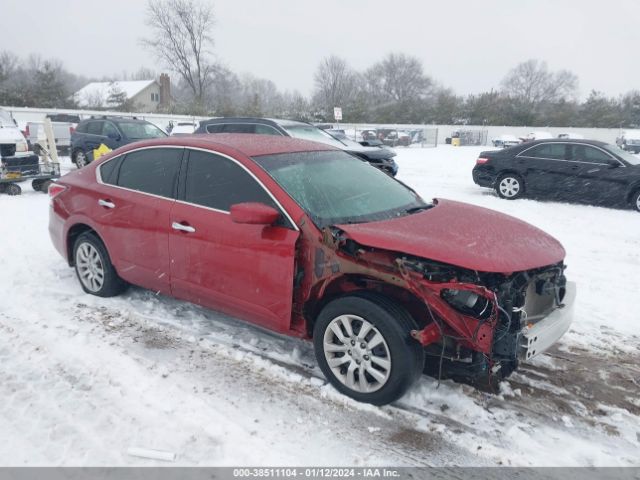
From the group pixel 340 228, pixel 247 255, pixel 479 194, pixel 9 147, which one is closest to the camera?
pixel 340 228

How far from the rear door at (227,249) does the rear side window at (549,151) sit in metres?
9.51

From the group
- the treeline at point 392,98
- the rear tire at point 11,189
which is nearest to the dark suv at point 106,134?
the rear tire at point 11,189

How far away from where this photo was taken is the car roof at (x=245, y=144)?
13.2ft

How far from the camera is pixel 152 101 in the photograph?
66.5 meters

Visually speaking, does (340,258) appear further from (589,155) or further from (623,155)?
(623,155)

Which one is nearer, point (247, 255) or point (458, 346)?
point (458, 346)

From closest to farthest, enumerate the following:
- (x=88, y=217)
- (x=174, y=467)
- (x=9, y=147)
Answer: (x=174, y=467), (x=88, y=217), (x=9, y=147)

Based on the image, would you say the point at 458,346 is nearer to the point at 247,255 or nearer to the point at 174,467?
the point at 247,255

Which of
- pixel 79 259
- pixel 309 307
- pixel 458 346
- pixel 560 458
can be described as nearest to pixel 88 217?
pixel 79 259

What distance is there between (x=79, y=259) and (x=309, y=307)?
2.90 m

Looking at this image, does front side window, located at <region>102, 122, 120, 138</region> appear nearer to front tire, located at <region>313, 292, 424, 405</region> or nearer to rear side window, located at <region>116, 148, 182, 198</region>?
rear side window, located at <region>116, 148, 182, 198</region>

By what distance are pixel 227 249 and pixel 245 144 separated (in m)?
0.99

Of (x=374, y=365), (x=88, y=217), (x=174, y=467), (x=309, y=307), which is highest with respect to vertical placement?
(x=88, y=217)

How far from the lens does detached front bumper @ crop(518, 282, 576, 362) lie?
294 cm
